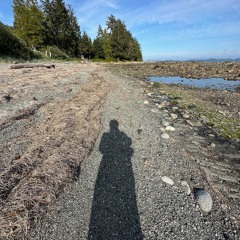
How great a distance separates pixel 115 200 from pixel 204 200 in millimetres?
1681

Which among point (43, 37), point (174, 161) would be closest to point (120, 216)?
point (174, 161)

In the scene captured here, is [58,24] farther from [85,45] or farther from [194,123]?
[194,123]

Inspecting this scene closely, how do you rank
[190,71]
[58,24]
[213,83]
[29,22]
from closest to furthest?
[213,83] < [190,71] < [29,22] < [58,24]

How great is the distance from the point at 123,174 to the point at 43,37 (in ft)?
160

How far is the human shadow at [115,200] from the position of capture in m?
3.06

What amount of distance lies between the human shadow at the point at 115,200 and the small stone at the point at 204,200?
122 cm

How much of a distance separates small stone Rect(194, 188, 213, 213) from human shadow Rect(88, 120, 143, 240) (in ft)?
4.00

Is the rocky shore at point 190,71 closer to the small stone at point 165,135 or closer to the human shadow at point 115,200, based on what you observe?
the small stone at point 165,135

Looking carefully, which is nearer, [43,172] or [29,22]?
[43,172]

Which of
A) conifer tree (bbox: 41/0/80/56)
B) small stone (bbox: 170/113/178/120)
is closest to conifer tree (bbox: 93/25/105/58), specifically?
conifer tree (bbox: 41/0/80/56)

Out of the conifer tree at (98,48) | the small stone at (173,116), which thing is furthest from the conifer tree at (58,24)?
the small stone at (173,116)

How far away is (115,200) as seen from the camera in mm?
3646

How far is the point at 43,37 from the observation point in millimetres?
45125

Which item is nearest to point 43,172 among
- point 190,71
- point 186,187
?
point 186,187
